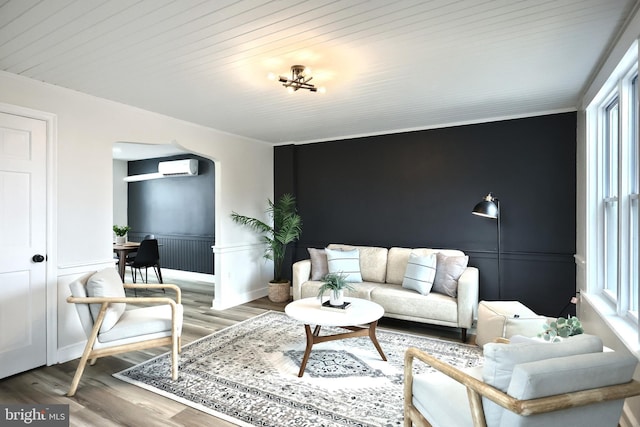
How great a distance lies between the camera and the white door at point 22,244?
2.83 meters

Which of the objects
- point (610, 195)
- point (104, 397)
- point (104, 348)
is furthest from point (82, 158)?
point (610, 195)

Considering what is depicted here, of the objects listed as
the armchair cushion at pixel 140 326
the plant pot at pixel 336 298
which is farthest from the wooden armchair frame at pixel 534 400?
the armchair cushion at pixel 140 326

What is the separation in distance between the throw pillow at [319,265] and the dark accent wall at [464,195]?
681mm

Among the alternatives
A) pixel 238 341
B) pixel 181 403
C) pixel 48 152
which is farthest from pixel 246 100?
pixel 181 403

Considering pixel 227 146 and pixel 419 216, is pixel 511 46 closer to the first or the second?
pixel 419 216


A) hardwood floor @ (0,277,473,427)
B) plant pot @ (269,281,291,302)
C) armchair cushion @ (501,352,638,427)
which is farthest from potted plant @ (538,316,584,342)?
plant pot @ (269,281,291,302)

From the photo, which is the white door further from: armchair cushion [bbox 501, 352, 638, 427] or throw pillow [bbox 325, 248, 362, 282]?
armchair cushion [bbox 501, 352, 638, 427]

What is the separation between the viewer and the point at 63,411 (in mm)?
2314

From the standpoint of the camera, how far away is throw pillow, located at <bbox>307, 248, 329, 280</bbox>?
4.68m

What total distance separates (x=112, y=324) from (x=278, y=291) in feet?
8.80

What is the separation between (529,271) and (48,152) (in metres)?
5.13

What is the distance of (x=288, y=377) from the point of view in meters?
2.81

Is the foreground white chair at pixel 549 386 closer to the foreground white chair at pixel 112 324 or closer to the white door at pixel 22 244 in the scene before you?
the foreground white chair at pixel 112 324

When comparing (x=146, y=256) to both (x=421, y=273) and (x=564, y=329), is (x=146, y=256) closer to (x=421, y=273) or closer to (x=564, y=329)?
(x=421, y=273)
